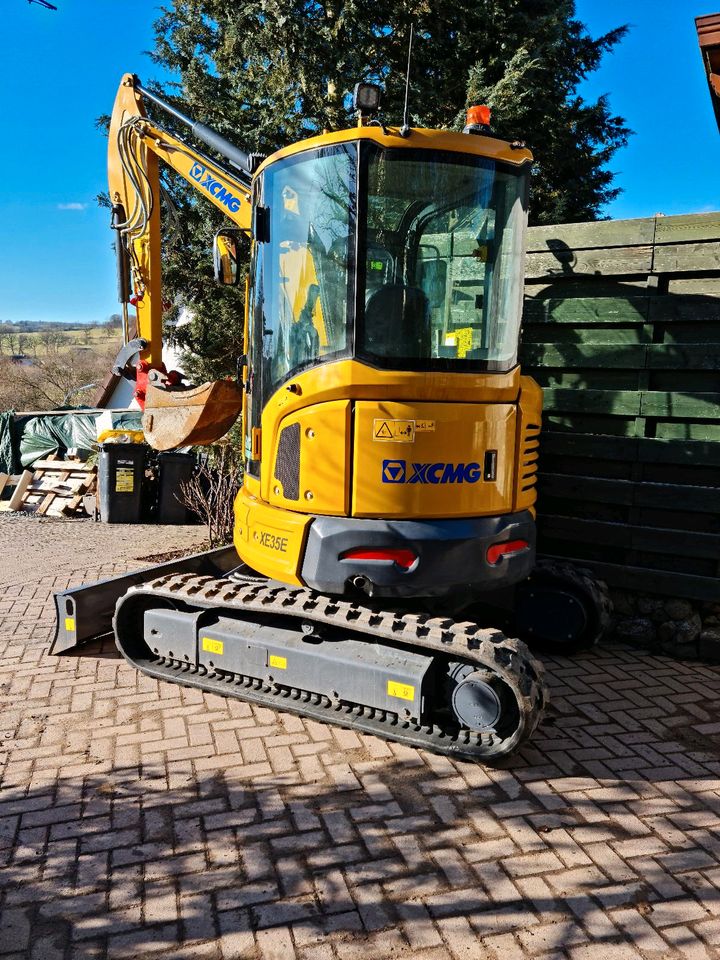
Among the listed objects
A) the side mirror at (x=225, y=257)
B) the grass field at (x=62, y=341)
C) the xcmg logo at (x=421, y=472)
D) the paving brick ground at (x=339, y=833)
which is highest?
the grass field at (x=62, y=341)

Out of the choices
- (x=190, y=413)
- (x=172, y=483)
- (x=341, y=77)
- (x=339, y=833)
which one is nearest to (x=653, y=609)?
(x=339, y=833)

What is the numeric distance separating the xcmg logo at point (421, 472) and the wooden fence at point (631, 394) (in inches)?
87.4

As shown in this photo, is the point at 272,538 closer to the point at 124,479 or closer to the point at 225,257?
the point at 225,257

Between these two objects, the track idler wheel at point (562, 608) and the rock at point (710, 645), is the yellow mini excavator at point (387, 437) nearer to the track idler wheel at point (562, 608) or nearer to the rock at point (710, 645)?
the track idler wheel at point (562, 608)

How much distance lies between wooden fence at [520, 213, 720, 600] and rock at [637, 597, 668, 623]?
14 centimetres

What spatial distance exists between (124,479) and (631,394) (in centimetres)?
749

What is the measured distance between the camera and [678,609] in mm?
5676

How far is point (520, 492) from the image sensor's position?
14.9 feet

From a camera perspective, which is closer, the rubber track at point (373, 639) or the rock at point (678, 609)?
the rubber track at point (373, 639)

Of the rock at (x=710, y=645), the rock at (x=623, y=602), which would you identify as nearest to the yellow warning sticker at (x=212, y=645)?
the rock at (x=623, y=602)

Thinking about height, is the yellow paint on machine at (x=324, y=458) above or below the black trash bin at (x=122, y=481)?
above

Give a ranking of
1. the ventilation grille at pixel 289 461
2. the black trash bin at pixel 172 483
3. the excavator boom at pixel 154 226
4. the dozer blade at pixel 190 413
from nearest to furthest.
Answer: the ventilation grille at pixel 289 461
the dozer blade at pixel 190 413
the excavator boom at pixel 154 226
the black trash bin at pixel 172 483

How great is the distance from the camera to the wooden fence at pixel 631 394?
545cm

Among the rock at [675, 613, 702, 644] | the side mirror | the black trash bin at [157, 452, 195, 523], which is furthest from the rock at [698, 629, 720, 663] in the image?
the black trash bin at [157, 452, 195, 523]
